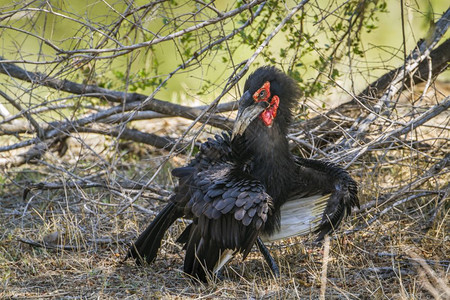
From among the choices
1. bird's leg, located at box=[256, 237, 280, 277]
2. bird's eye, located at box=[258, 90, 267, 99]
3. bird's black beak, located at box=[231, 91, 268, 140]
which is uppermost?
bird's eye, located at box=[258, 90, 267, 99]

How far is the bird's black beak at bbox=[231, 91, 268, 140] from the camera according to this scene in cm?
363

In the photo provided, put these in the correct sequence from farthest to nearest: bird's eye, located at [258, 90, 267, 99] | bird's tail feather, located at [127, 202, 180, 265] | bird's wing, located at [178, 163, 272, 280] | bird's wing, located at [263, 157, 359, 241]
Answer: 1. bird's tail feather, located at [127, 202, 180, 265]
2. bird's eye, located at [258, 90, 267, 99]
3. bird's wing, located at [263, 157, 359, 241]
4. bird's wing, located at [178, 163, 272, 280]

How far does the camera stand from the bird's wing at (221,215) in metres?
3.34

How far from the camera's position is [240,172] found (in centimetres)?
365

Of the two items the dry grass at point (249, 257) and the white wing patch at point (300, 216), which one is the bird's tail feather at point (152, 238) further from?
the white wing patch at point (300, 216)

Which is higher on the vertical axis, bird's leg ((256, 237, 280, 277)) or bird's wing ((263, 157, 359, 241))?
bird's wing ((263, 157, 359, 241))

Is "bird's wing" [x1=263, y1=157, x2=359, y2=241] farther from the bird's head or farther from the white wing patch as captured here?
the bird's head

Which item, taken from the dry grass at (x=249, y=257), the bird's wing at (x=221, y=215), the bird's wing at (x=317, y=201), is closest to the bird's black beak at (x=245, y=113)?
the bird's wing at (x=221, y=215)

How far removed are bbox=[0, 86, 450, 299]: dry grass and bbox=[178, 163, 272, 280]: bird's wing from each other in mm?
168

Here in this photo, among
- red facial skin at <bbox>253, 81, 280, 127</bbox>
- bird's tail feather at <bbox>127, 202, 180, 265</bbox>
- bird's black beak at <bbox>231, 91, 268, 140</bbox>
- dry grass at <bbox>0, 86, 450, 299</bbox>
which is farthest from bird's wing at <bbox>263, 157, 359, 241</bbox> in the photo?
bird's tail feather at <bbox>127, 202, 180, 265</bbox>

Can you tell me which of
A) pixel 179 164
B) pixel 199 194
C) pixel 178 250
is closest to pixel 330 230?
pixel 199 194

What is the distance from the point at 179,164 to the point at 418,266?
107 inches

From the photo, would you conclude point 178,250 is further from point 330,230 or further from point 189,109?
point 189,109

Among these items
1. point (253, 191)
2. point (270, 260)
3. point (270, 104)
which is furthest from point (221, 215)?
point (270, 104)
